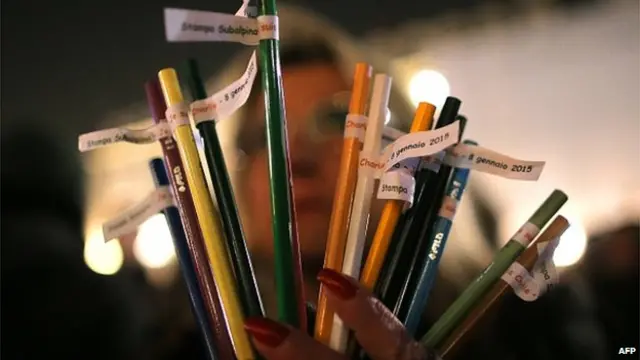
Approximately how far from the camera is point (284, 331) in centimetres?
36

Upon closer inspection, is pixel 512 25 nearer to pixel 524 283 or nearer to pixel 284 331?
pixel 524 283

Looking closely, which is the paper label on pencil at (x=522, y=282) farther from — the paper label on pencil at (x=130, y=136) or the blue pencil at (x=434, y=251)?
the paper label on pencil at (x=130, y=136)

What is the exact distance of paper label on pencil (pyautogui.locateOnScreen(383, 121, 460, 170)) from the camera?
0.40 metres

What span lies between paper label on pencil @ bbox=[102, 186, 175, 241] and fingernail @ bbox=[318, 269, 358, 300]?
0.13 metres

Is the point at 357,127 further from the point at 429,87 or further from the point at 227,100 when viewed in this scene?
the point at 429,87

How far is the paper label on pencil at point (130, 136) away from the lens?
435 mm

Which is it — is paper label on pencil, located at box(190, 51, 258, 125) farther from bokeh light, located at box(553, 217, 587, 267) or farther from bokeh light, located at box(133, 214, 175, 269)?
bokeh light, located at box(553, 217, 587, 267)

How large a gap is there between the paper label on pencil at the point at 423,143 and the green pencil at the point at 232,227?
10 centimetres

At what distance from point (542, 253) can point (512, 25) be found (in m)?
0.32

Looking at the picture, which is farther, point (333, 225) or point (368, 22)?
point (368, 22)

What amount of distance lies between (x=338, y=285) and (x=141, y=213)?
6.1 inches

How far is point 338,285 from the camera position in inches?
14.5

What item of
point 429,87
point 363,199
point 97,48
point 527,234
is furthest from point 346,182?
point 97,48

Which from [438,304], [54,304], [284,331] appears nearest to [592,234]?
[438,304]
